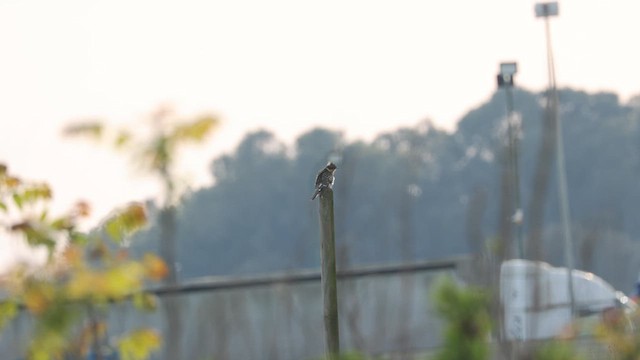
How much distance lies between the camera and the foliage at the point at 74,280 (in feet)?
29.1

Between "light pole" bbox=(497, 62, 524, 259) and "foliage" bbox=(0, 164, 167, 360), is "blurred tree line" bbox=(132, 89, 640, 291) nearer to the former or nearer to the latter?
"light pole" bbox=(497, 62, 524, 259)

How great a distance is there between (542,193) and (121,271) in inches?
75.8

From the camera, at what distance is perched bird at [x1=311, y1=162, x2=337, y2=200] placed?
12.3 meters

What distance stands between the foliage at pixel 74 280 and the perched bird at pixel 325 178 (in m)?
2.80

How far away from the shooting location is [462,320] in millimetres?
7238

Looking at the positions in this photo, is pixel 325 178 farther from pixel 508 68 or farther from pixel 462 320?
pixel 508 68

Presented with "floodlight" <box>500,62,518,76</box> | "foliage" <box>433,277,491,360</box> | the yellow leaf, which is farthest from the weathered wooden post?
"floodlight" <box>500,62,518,76</box>

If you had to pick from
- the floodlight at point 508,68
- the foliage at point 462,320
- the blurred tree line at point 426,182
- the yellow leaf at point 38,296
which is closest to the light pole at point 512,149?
the floodlight at point 508,68

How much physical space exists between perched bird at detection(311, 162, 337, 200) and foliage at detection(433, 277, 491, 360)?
4.95 m

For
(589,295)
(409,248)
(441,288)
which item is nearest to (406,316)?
(409,248)

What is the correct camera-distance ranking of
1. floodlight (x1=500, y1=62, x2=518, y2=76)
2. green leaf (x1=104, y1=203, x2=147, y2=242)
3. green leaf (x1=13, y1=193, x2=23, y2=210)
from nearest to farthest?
green leaf (x1=104, y1=203, x2=147, y2=242) < green leaf (x1=13, y1=193, x2=23, y2=210) < floodlight (x1=500, y1=62, x2=518, y2=76)

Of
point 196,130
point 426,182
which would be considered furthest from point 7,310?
point 426,182

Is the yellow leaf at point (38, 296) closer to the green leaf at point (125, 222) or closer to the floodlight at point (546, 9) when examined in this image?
the green leaf at point (125, 222)

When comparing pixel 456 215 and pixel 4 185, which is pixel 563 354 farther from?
pixel 456 215
